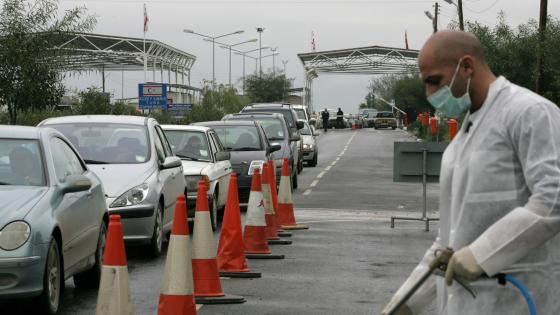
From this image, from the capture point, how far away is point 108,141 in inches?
571

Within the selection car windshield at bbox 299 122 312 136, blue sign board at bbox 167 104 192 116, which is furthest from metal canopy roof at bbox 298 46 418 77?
car windshield at bbox 299 122 312 136

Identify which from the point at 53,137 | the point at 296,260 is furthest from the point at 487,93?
the point at 296,260

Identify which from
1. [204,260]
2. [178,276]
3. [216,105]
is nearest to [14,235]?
[178,276]

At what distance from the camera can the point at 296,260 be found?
13602 millimetres

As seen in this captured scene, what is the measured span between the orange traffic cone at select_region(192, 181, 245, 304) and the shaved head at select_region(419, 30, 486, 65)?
219 inches

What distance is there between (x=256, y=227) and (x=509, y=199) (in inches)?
371

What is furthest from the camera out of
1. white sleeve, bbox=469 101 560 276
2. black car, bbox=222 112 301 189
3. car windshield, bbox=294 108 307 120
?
car windshield, bbox=294 108 307 120

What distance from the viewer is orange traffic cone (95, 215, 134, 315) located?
698cm

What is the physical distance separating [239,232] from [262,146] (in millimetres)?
10414

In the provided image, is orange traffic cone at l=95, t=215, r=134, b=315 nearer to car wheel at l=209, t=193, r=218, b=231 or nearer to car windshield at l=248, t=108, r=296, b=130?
car wheel at l=209, t=193, r=218, b=231

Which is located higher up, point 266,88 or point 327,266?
point 266,88

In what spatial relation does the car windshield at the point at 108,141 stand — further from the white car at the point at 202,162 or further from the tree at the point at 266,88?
the tree at the point at 266,88

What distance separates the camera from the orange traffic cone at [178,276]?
8.05 m

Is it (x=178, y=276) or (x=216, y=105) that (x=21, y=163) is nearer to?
(x=178, y=276)
